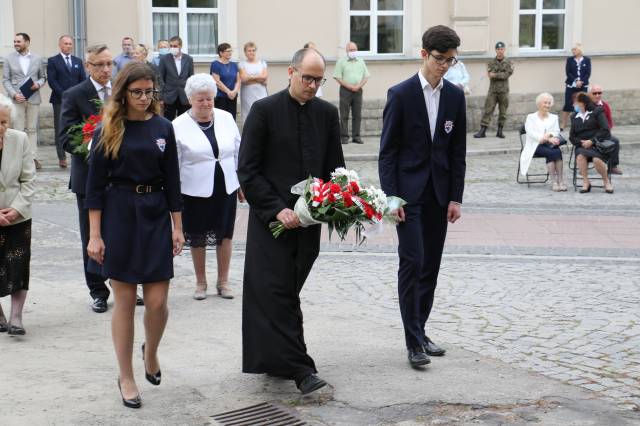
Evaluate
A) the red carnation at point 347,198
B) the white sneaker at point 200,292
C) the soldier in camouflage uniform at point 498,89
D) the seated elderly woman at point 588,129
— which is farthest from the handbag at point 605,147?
the red carnation at point 347,198

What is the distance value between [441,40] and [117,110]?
1.97 m

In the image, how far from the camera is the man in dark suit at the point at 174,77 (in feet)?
60.4

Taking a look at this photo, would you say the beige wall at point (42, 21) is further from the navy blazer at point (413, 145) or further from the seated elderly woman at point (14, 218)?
the navy blazer at point (413, 145)

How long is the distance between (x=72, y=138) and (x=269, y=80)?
45.5 feet

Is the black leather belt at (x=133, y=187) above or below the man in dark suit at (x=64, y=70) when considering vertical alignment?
below

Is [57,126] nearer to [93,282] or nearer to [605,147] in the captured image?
[605,147]

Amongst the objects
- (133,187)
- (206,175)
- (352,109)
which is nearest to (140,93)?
(133,187)

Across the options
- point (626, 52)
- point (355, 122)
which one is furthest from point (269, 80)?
point (626, 52)

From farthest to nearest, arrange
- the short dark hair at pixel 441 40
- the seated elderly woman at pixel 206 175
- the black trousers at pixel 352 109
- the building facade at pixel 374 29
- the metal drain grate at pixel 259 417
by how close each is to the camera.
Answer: the black trousers at pixel 352 109 → the building facade at pixel 374 29 → the seated elderly woman at pixel 206 175 → the short dark hair at pixel 441 40 → the metal drain grate at pixel 259 417

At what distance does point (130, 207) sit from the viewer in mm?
6020

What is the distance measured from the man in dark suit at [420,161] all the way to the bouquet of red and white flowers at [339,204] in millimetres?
557

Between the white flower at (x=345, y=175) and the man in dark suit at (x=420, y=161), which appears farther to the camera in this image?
the man in dark suit at (x=420, y=161)

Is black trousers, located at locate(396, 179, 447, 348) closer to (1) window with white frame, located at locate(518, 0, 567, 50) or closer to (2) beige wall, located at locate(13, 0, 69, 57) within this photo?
(2) beige wall, located at locate(13, 0, 69, 57)

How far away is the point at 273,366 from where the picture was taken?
245 inches
